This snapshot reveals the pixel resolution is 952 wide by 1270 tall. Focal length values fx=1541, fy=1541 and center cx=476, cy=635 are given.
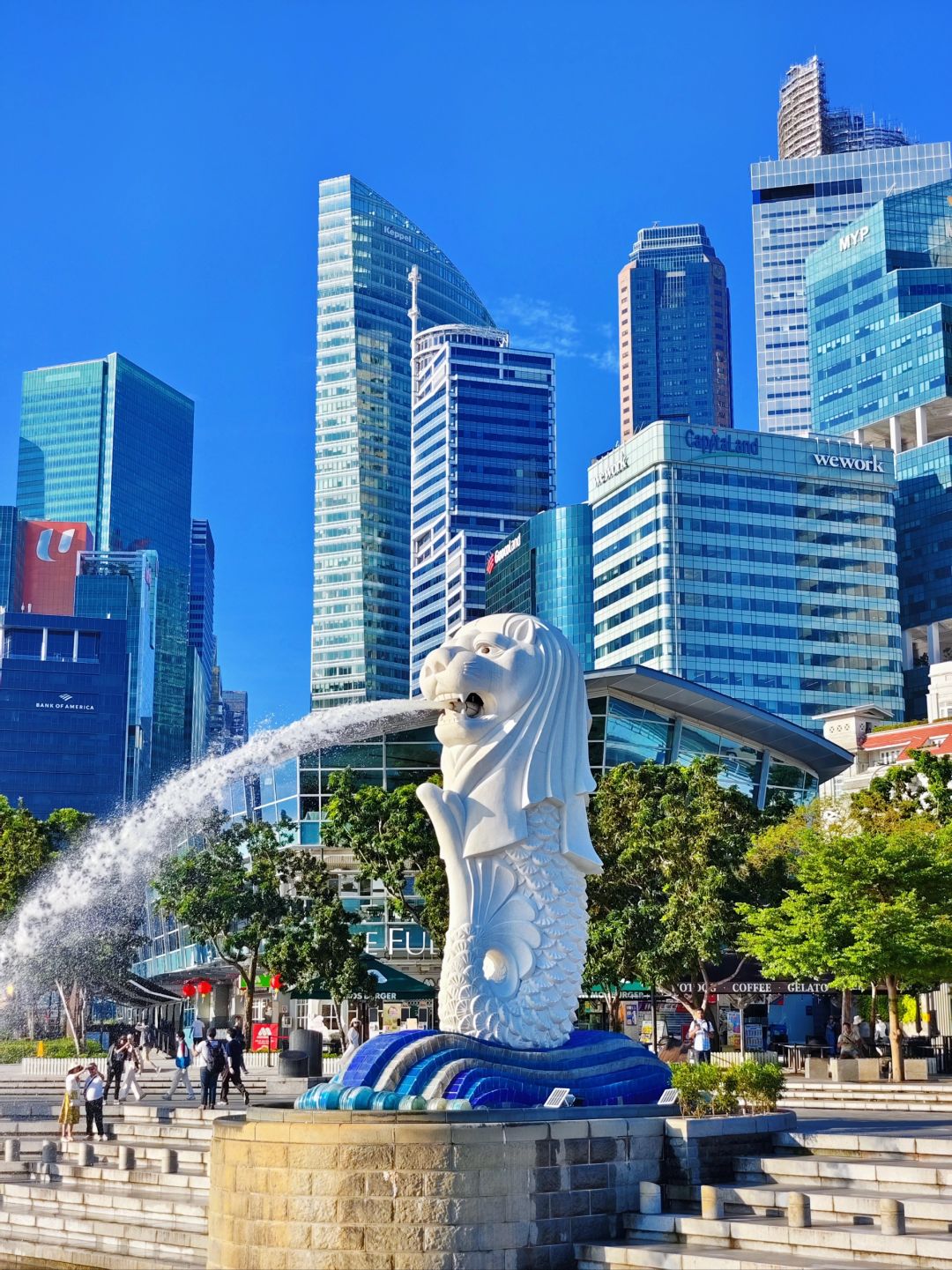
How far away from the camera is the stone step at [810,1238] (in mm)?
14323

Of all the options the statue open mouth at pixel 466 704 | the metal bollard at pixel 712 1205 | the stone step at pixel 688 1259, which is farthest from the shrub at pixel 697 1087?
the statue open mouth at pixel 466 704

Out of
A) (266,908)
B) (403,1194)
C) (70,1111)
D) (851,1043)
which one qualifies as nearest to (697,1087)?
(403,1194)

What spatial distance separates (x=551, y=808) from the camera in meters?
21.0

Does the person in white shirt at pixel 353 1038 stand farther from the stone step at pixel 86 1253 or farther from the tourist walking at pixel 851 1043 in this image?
the stone step at pixel 86 1253

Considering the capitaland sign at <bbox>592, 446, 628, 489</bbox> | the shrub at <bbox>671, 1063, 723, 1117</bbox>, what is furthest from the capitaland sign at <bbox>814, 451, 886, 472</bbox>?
the shrub at <bbox>671, 1063, 723, 1117</bbox>

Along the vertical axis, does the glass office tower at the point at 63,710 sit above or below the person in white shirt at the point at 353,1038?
above

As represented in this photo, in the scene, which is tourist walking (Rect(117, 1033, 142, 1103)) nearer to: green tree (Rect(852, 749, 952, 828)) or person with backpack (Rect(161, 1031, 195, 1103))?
person with backpack (Rect(161, 1031, 195, 1103))

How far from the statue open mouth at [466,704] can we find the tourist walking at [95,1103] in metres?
10.6

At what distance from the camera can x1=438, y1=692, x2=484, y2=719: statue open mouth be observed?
69.4 ft

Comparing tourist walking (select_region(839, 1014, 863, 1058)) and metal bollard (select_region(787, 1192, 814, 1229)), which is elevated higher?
tourist walking (select_region(839, 1014, 863, 1058))

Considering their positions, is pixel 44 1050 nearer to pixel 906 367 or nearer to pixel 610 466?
pixel 610 466

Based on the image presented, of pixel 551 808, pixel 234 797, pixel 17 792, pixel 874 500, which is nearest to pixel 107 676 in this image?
pixel 17 792

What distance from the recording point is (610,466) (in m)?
132

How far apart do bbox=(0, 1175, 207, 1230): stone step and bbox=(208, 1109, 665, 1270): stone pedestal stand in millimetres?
2971
